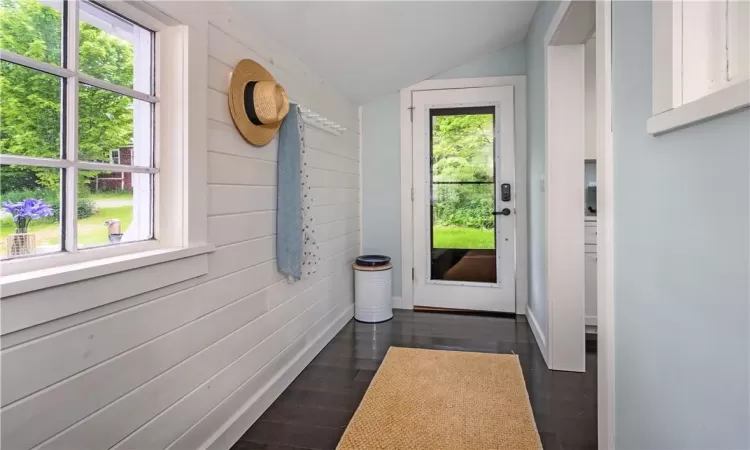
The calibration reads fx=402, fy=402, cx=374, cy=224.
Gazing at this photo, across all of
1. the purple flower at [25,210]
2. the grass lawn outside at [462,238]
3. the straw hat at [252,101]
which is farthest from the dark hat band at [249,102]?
the grass lawn outside at [462,238]

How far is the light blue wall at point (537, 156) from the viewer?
259 centimetres

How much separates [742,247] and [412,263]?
305 centimetres

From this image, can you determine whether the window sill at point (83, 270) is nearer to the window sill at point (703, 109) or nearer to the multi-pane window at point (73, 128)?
the multi-pane window at point (73, 128)

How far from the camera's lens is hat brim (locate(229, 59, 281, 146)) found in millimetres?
1709

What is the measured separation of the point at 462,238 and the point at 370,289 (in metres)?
0.97

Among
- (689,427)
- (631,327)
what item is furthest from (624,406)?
(689,427)

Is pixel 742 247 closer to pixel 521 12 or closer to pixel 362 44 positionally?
pixel 362 44

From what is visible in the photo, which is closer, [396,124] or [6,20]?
[6,20]

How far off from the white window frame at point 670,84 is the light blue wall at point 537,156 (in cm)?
145

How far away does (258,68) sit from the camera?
6.18 ft

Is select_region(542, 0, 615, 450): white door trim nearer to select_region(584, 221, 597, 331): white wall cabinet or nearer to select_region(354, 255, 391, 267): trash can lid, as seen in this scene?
select_region(584, 221, 597, 331): white wall cabinet

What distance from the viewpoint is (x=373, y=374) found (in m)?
2.31

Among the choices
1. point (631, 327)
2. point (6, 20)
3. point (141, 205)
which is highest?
point (6, 20)

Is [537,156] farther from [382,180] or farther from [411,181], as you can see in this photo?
[382,180]
